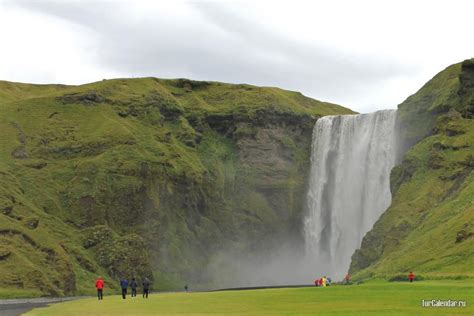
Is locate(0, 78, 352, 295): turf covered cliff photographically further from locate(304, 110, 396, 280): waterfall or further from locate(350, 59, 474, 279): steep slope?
locate(350, 59, 474, 279): steep slope

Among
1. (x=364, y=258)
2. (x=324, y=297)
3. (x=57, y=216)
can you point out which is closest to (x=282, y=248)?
(x=57, y=216)

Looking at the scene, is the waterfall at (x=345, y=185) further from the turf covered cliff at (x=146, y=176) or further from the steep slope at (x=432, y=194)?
the turf covered cliff at (x=146, y=176)

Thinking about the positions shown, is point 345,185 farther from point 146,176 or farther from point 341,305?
point 341,305

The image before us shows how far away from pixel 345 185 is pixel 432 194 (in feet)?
130

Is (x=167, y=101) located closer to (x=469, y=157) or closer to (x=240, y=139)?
(x=240, y=139)

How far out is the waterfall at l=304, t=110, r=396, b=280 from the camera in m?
122

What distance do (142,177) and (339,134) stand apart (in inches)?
1559

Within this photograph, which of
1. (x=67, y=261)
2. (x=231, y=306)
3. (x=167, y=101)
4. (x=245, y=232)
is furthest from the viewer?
(x=167, y=101)

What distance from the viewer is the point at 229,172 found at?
515 ft

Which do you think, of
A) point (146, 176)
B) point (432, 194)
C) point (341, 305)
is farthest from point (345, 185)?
Answer: point (341, 305)

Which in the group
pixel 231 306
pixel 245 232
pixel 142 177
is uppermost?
pixel 142 177

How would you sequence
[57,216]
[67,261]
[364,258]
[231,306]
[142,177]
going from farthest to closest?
[142,177]
[57,216]
[67,261]
[364,258]
[231,306]

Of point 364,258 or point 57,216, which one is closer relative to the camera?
point 364,258

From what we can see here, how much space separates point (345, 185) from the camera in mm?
132250
